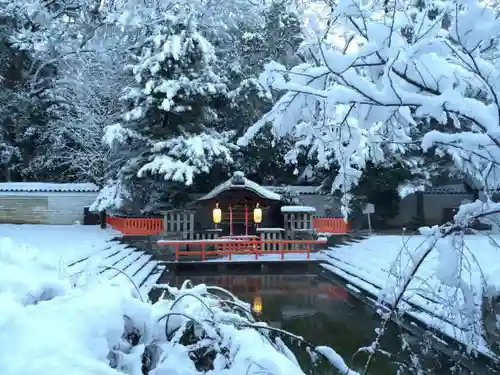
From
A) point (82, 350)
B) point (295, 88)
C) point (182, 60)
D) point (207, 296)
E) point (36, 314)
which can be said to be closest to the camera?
point (82, 350)

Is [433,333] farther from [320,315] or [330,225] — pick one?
[330,225]

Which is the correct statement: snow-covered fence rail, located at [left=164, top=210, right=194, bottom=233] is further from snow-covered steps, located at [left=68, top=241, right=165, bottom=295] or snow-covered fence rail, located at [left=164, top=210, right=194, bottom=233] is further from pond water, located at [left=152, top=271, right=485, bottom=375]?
pond water, located at [left=152, top=271, right=485, bottom=375]

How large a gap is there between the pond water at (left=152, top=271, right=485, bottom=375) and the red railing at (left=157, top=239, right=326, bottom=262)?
1395mm

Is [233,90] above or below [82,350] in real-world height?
above

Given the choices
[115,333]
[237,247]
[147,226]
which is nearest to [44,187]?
[147,226]

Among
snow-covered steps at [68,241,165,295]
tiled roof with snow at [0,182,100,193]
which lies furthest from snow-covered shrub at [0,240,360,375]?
tiled roof with snow at [0,182,100,193]

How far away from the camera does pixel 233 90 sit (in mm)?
21734

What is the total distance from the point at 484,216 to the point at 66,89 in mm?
21668

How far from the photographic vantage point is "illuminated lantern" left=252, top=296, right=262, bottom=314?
9552 mm

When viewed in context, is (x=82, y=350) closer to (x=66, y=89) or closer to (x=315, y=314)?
(x=315, y=314)

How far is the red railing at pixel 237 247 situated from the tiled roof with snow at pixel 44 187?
23.2 feet

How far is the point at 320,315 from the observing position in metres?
9.30

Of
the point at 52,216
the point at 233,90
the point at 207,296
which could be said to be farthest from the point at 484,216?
the point at 52,216

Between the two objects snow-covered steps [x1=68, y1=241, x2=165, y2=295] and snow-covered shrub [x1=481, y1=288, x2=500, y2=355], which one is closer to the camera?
snow-covered shrub [x1=481, y1=288, x2=500, y2=355]
